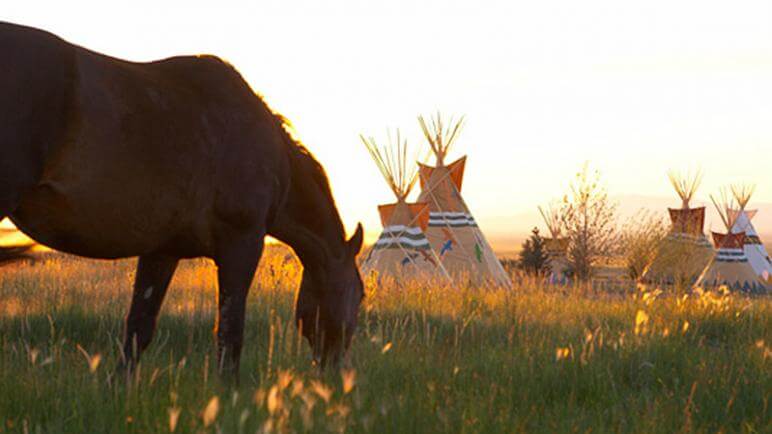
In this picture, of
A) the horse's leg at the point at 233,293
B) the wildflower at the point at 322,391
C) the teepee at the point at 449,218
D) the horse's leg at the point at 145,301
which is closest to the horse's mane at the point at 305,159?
the horse's leg at the point at 233,293

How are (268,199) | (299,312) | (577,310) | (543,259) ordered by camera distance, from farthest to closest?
(543,259), (577,310), (299,312), (268,199)

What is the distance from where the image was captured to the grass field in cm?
297

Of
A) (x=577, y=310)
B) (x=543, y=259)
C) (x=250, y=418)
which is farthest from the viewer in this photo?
(x=543, y=259)

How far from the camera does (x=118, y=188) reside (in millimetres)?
3760

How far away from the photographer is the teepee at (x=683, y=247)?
17.3 metres

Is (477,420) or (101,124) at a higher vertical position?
(101,124)

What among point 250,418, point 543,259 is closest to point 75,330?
point 250,418

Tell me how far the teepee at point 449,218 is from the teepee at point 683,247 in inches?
185

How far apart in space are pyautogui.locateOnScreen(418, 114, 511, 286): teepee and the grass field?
440 centimetres

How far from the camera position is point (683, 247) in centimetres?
1736

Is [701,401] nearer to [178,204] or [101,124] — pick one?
[178,204]

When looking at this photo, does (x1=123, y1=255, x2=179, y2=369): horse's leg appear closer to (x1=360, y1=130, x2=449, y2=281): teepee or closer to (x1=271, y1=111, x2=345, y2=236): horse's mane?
(x1=271, y1=111, x2=345, y2=236): horse's mane

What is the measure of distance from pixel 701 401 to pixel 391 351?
1845mm

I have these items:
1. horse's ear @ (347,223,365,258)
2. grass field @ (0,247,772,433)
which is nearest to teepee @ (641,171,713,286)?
grass field @ (0,247,772,433)
